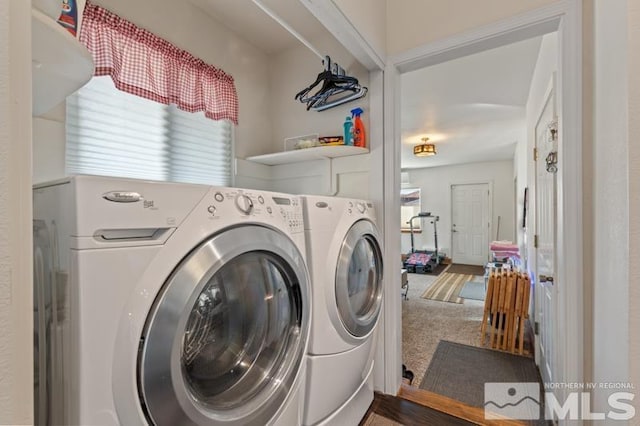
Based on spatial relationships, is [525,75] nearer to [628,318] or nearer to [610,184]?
[610,184]

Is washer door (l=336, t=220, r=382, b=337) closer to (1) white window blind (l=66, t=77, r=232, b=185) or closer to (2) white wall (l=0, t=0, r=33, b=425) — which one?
(2) white wall (l=0, t=0, r=33, b=425)

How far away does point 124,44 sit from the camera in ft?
4.47

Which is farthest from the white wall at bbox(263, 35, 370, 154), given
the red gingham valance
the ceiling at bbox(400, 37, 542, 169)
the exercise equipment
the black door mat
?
the black door mat

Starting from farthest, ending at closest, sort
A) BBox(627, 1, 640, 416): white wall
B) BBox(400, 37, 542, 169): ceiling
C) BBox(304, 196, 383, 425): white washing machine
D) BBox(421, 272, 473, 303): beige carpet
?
BBox(421, 272, 473, 303): beige carpet < BBox(400, 37, 542, 169): ceiling < BBox(304, 196, 383, 425): white washing machine < BBox(627, 1, 640, 416): white wall

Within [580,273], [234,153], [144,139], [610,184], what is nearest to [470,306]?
[580,273]

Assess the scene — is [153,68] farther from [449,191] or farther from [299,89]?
[449,191]

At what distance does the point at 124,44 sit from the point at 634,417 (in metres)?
2.34

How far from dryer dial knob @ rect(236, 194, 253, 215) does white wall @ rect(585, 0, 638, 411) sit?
1.05 meters

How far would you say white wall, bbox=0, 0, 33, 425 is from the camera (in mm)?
375

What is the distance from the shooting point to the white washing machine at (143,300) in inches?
21.4

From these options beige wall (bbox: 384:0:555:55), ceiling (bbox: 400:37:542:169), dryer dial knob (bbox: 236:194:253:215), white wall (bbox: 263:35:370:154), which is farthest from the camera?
ceiling (bbox: 400:37:542:169)

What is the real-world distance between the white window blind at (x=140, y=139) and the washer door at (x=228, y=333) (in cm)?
102

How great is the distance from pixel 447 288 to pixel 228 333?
4.42 metres

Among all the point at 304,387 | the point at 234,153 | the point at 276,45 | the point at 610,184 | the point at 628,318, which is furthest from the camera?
the point at 276,45
